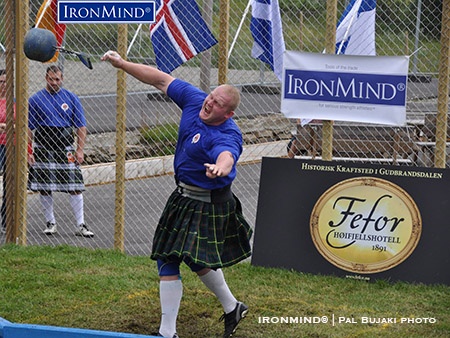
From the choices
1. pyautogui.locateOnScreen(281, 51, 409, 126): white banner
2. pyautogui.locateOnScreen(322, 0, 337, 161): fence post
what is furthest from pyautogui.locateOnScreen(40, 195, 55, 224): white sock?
pyautogui.locateOnScreen(322, 0, 337, 161): fence post

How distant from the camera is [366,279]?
7082 mm

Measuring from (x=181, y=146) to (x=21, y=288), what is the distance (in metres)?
2.02

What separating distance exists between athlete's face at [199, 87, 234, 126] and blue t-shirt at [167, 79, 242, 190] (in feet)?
0.20

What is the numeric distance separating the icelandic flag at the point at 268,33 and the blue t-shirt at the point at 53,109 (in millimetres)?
2317

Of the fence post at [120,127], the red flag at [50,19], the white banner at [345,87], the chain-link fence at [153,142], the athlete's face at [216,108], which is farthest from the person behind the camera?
the chain-link fence at [153,142]

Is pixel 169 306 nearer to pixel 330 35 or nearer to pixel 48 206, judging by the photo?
pixel 330 35

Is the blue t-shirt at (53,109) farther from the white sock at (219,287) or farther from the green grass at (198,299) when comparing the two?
the white sock at (219,287)

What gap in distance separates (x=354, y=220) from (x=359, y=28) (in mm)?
1582

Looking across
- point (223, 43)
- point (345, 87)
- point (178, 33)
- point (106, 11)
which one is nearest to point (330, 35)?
point (345, 87)

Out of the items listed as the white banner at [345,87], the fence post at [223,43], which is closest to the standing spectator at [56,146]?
the fence post at [223,43]

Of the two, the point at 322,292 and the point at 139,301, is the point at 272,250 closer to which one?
the point at 322,292

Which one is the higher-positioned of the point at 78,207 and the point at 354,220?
the point at 354,220

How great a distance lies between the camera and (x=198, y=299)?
258 inches

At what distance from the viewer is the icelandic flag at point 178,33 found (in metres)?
7.59
